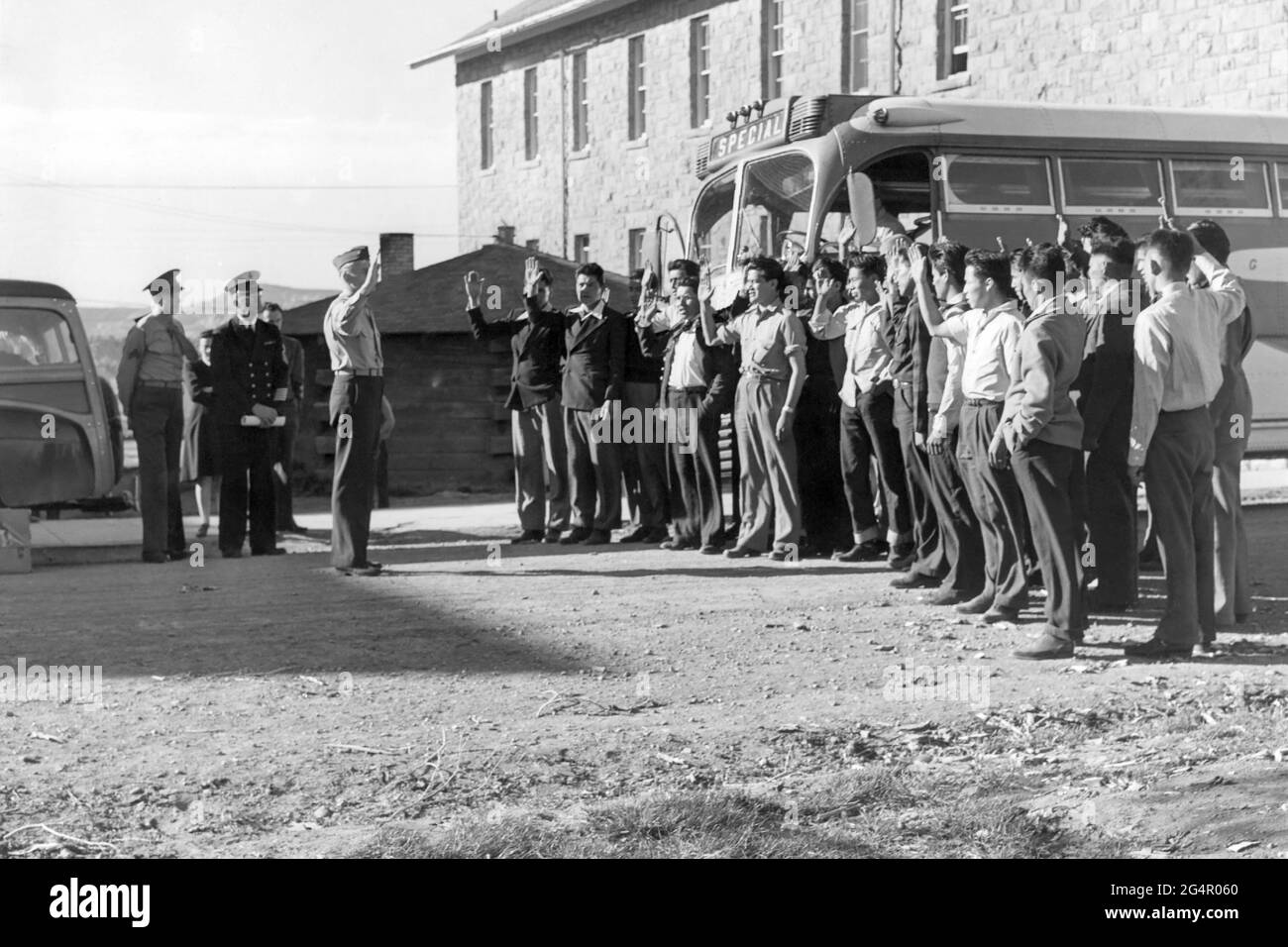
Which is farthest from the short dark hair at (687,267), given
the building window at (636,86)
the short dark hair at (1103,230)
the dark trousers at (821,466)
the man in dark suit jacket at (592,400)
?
the building window at (636,86)

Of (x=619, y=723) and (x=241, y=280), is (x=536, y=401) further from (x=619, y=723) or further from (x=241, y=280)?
(x=619, y=723)

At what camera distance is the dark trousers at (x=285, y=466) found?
590 inches

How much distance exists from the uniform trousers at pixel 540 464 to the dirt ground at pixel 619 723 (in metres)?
2.79

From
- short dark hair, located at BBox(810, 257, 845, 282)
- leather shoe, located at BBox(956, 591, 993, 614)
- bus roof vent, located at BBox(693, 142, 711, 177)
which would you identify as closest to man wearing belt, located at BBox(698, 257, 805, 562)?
short dark hair, located at BBox(810, 257, 845, 282)

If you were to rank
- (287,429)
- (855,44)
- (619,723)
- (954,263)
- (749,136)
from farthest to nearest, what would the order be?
(855,44) < (749,136) < (287,429) < (954,263) < (619,723)

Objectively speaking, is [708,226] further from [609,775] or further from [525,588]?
[609,775]

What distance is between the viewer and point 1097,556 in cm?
973

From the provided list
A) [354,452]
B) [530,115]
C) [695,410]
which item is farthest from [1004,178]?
[530,115]

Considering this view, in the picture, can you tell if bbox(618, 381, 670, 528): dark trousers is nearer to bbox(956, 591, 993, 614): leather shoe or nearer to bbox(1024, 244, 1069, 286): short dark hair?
bbox(956, 591, 993, 614): leather shoe

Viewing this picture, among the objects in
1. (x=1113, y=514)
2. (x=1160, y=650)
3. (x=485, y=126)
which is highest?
(x=485, y=126)

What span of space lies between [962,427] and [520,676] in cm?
268

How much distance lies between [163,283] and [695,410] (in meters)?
4.11

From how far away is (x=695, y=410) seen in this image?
43.3 feet

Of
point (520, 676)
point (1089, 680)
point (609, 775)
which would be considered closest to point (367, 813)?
point (609, 775)
